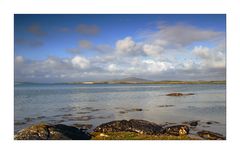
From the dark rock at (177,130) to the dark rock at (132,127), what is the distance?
14cm

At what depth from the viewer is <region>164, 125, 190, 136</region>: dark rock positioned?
6.16m

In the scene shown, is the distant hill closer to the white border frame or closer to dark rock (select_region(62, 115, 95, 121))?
dark rock (select_region(62, 115, 95, 121))

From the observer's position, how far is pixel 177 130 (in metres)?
6.20

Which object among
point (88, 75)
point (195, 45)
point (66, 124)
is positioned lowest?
point (66, 124)

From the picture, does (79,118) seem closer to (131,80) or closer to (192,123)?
(131,80)

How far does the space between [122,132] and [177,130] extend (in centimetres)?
111

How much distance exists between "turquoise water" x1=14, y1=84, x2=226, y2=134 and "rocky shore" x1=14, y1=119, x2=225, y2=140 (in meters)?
0.21

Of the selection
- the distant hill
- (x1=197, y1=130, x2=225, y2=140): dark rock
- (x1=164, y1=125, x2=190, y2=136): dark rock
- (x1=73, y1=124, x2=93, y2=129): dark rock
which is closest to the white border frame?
(x1=197, y1=130, x2=225, y2=140): dark rock
